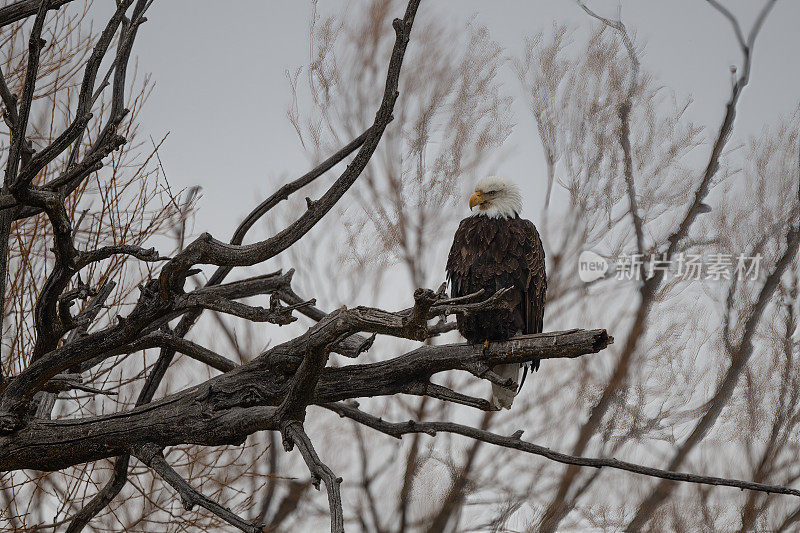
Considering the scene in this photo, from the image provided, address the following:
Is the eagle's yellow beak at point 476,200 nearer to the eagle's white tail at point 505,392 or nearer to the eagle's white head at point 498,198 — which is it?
the eagle's white head at point 498,198

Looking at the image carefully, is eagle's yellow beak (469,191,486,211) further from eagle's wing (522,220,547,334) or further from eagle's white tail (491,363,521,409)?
eagle's white tail (491,363,521,409)

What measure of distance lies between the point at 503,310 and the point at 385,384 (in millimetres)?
614

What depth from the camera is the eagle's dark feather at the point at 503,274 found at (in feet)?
10.2

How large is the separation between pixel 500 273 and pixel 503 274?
0.05ft

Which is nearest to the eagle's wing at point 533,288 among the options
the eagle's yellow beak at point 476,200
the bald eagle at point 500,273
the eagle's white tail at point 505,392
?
the bald eagle at point 500,273

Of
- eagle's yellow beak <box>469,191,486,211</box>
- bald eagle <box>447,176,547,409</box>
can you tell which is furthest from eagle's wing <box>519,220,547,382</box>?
eagle's yellow beak <box>469,191,486,211</box>

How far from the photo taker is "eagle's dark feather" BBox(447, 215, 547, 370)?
123 inches

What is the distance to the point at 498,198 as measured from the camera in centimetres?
348

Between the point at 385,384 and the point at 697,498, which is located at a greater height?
the point at 385,384

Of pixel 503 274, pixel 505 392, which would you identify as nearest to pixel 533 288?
pixel 503 274

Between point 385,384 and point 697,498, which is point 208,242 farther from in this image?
point 697,498

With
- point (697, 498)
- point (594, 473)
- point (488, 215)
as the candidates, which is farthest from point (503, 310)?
point (697, 498)

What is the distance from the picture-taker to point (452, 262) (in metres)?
3.30

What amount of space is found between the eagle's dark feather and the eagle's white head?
0.15m
